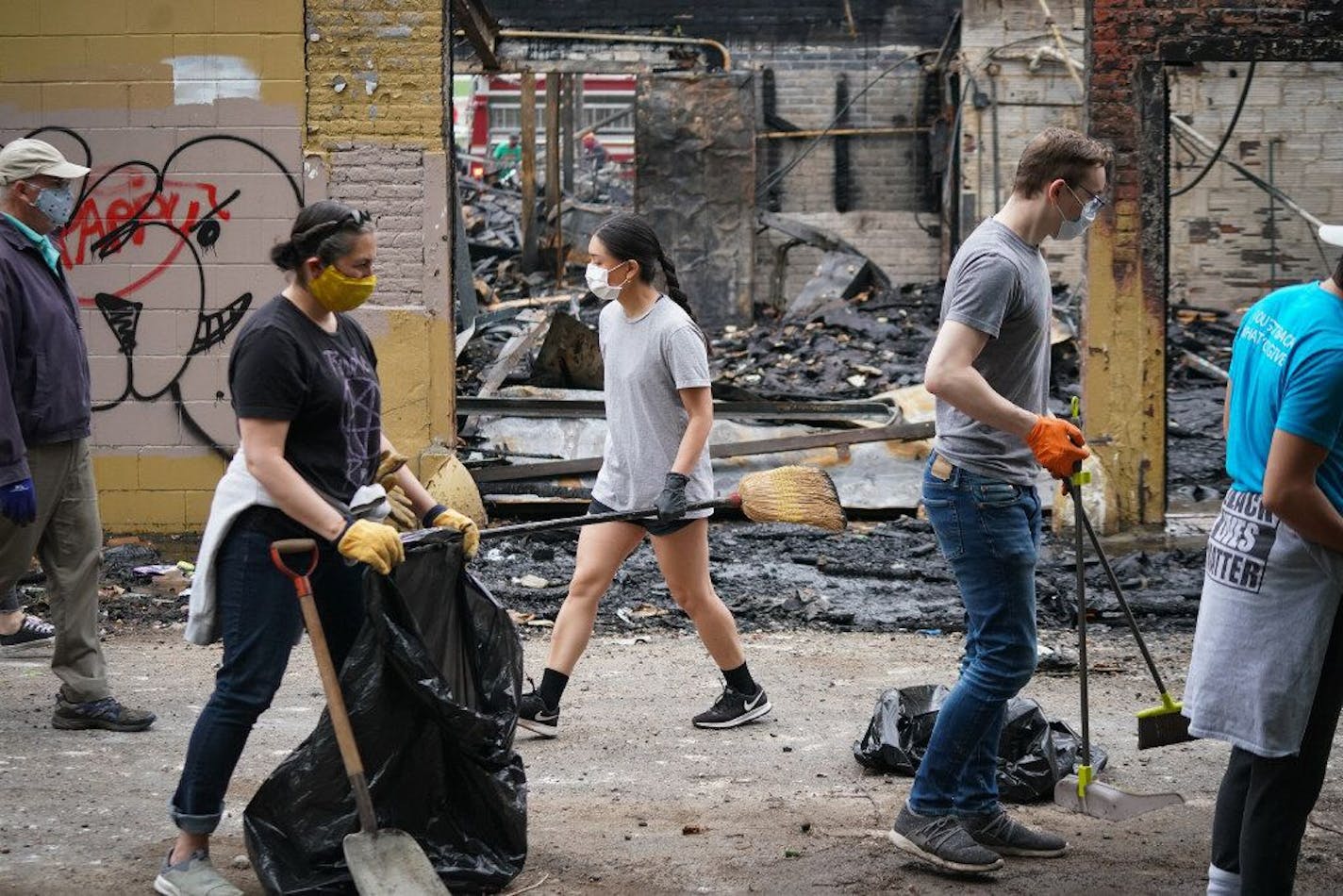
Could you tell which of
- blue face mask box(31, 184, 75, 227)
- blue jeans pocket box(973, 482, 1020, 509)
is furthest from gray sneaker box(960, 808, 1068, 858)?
blue face mask box(31, 184, 75, 227)

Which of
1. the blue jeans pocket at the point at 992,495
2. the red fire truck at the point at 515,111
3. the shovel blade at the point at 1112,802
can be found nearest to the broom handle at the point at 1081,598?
the shovel blade at the point at 1112,802

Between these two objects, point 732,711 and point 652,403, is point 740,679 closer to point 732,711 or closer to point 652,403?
point 732,711

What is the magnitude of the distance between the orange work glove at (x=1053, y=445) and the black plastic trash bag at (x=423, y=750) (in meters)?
1.51

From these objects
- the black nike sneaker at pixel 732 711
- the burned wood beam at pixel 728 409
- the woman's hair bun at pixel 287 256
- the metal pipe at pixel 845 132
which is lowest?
the black nike sneaker at pixel 732 711

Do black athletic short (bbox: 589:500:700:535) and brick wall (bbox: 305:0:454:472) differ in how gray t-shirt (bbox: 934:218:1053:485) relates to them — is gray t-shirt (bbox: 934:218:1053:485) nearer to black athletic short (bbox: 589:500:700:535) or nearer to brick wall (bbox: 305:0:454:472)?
black athletic short (bbox: 589:500:700:535)

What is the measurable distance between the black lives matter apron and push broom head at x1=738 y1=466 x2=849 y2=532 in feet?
7.30

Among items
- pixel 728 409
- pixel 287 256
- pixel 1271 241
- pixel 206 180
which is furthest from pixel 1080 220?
pixel 1271 241

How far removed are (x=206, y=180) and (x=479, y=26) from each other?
296 cm

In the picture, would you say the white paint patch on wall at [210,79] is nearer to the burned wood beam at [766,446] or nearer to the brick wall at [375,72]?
the brick wall at [375,72]

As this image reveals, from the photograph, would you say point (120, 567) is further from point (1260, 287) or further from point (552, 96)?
point (1260, 287)

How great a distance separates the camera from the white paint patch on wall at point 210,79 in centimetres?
868

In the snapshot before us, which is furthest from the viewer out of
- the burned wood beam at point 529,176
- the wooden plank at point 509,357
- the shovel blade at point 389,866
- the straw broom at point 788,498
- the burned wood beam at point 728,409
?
the burned wood beam at point 529,176

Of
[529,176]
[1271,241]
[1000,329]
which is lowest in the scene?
[1000,329]

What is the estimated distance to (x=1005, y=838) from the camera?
4.34 meters
